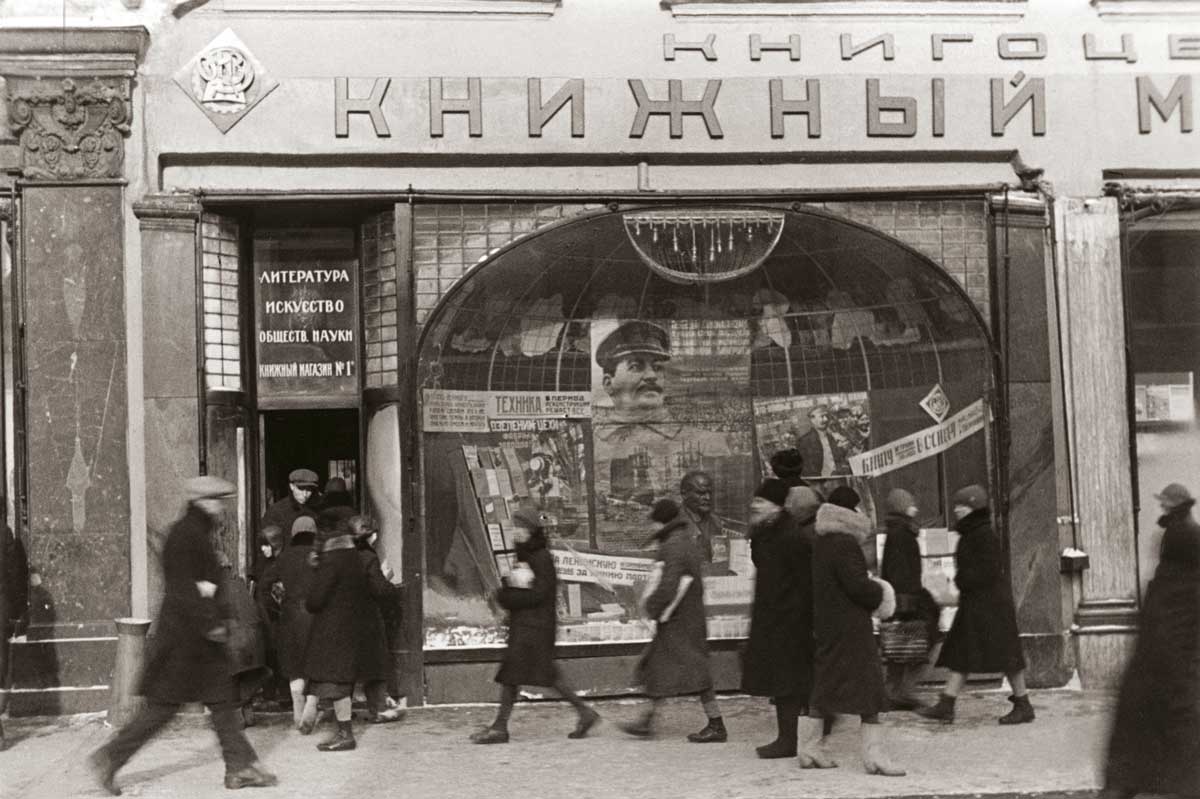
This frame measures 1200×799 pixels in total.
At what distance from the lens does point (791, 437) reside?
492 inches

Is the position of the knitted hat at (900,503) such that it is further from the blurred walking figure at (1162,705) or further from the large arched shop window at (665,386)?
the blurred walking figure at (1162,705)

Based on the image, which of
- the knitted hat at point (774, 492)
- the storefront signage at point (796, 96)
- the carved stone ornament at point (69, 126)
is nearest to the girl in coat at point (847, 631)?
the knitted hat at point (774, 492)

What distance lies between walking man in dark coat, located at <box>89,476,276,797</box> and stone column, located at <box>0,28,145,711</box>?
2909 millimetres

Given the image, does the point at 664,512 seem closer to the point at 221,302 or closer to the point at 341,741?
the point at 341,741

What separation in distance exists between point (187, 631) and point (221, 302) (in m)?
3.90

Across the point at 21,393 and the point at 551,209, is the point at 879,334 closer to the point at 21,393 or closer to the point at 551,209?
the point at 551,209

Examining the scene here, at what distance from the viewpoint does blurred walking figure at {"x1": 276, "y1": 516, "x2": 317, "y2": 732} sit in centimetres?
1043

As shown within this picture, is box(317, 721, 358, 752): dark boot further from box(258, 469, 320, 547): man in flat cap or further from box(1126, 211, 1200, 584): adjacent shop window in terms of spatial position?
box(1126, 211, 1200, 584): adjacent shop window

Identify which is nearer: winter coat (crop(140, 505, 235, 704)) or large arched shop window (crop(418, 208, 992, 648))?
winter coat (crop(140, 505, 235, 704))

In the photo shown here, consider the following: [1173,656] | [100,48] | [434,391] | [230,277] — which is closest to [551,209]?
[434,391]

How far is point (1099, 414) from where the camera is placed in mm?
11938

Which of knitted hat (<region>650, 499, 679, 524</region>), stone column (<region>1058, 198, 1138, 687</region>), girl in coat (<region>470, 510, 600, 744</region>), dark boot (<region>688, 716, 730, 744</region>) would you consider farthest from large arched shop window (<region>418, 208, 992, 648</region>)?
knitted hat (<region>650, 499, 679, 524</region>)

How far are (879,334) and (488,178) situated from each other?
3.35 m

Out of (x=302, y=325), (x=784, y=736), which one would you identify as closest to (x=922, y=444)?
(x=784, y=736)
